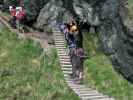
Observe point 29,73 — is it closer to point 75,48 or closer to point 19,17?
point 75,48

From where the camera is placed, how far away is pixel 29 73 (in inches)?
1088

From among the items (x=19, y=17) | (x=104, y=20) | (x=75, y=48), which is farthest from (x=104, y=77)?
(x=19, y=17)

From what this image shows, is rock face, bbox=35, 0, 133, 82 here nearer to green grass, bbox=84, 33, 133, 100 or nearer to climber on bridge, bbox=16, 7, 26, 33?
green grass, bbox=84, 33, 133, 100

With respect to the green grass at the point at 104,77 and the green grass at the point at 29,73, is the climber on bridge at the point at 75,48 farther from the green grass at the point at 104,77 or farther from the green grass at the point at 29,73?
the green grass at the point at 29,73

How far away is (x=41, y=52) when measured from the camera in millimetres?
29219

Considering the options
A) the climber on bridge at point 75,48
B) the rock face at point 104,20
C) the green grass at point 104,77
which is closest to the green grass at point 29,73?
the climber on bridge at point 75,48

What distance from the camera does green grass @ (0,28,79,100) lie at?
25.7 metres

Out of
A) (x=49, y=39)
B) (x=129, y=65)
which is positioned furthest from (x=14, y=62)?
(x=129, y=65)

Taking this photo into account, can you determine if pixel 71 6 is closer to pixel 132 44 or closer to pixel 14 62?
pixel 14 62

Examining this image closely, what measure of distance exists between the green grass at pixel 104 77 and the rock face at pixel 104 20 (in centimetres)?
42

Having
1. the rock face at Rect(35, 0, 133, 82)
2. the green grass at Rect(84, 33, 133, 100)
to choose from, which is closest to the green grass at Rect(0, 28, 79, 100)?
the green grass at Rect(84, 33, 133, 100)

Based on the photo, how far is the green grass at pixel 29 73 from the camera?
25.7m

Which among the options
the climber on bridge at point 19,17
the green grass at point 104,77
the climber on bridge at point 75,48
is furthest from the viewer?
the climber on bridge at point 19,17

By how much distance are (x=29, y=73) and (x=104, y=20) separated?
587 centimetres
